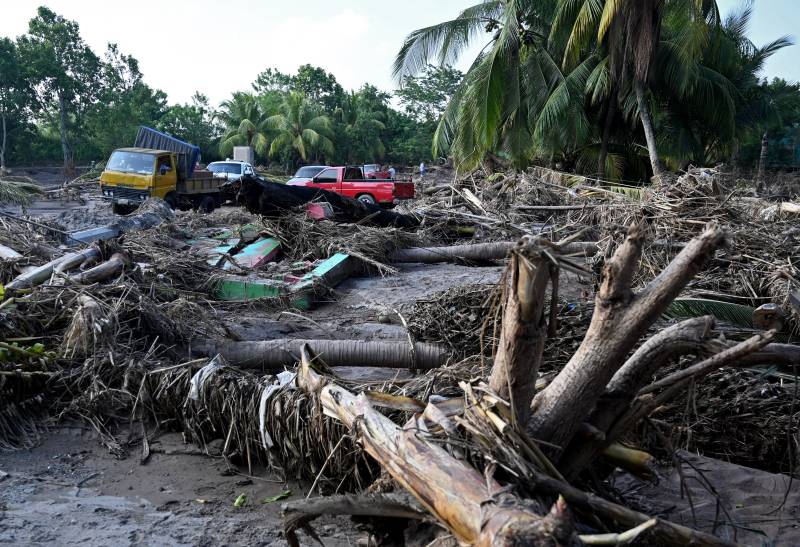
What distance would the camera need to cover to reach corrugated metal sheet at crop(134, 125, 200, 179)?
20.2 m

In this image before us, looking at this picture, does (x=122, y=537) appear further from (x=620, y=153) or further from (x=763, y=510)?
(x=620, y=153)

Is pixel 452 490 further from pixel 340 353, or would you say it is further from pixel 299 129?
pixel 299 129

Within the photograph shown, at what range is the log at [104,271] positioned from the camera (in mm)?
6910

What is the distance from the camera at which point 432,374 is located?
3.93 m

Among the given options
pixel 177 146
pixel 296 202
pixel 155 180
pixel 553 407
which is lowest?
pixel 553 407

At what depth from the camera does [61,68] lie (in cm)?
3991

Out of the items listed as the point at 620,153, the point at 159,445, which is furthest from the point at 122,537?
the point at 620,153

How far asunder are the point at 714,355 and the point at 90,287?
587 centimetres

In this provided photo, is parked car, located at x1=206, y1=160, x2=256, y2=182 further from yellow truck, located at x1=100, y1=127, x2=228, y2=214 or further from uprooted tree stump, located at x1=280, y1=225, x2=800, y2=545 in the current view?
uprooted tree stump, located at x1=280, y1=225, x2=800, y2=545

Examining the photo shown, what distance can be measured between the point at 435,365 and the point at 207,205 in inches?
662

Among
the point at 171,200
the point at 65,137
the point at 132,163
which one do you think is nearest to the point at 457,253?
the point at 171,200

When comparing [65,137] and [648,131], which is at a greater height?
[65,137]

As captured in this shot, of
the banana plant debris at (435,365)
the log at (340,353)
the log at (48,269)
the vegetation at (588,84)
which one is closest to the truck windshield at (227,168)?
the vegetation at (588,84)

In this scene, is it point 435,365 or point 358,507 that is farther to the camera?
point 435,365
